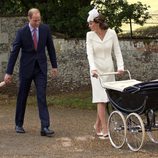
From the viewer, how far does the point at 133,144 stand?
8273 millimetres

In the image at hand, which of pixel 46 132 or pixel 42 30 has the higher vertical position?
pixel 42 30

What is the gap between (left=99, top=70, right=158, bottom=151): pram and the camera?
25.6ft

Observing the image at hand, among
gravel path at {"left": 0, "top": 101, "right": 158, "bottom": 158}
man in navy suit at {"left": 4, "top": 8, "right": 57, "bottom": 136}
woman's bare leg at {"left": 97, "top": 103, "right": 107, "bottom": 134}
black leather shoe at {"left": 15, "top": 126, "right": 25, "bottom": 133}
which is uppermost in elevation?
man in navy suit at {"left": 4, "top": 8, "right": 57, "bottom": 136}

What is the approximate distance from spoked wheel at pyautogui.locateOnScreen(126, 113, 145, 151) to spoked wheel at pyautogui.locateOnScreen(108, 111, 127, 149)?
0.26 ft

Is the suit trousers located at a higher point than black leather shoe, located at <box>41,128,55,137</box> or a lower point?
higher

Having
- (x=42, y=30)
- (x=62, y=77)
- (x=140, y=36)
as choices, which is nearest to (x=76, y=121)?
(x=42, y=30)

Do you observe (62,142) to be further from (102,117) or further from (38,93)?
(38,93)

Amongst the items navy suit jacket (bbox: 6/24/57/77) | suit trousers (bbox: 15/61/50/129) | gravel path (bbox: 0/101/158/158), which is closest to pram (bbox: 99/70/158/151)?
gravel path (bbox: 0/101/158/158)

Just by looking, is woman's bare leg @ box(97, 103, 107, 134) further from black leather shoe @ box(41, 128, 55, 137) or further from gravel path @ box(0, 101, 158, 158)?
black leather shoe @ box(41, 128, 55, 137)

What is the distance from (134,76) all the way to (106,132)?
202 inches

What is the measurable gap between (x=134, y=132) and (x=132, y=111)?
286mm

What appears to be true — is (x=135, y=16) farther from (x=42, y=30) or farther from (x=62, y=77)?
(x=42, y=30)

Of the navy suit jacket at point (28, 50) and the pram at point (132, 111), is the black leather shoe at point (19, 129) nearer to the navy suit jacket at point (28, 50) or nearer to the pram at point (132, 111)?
the navy suit jacket at point (28, 50)

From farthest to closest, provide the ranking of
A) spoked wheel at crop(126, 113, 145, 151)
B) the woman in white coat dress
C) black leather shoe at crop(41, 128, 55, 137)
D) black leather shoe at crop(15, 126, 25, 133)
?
black leather shoe at crop(15, 126, 25, 133), black leather shoe at crop(41, 128, 55, 137), the woman in white coat dress, spoked wheel at crop(126, 113, 145, 151)
